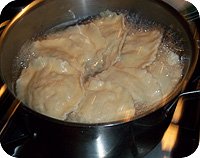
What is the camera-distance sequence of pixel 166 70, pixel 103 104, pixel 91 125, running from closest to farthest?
pixel 91 125, pixel 103 104, pixel 166 70

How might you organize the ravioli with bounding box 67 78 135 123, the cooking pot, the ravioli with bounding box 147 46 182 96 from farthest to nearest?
the ravioli with bounding box 147 46 182 96 → the ravioli with bounding box 67 78 135 123 → the cooking pot

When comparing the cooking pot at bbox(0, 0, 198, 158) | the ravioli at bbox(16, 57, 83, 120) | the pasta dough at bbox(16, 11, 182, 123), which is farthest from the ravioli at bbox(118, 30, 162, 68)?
the ravioli at bbox(16, 57, 83, 120)

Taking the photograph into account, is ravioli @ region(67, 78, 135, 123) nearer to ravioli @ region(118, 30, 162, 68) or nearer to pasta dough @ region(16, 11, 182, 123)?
pasta dough @ region(16, 11, 182, 123)

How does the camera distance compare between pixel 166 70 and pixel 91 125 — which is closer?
pixel 91 125

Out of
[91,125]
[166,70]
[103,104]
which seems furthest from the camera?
[166,70]

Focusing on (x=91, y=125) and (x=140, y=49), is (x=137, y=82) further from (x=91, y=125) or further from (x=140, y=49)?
(x=91, y=125)

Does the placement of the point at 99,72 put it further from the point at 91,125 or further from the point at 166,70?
the point at 91,125

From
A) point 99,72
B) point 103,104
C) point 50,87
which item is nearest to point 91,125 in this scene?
point 103,104

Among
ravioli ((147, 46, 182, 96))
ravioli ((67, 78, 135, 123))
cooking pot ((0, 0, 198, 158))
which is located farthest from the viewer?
ravioli ((147, 46, 182, 96))

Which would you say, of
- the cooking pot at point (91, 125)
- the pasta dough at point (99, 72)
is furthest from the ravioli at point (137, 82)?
the cooking pot at point (91, 125)

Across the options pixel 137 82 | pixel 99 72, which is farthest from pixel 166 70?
pixel 99 72
